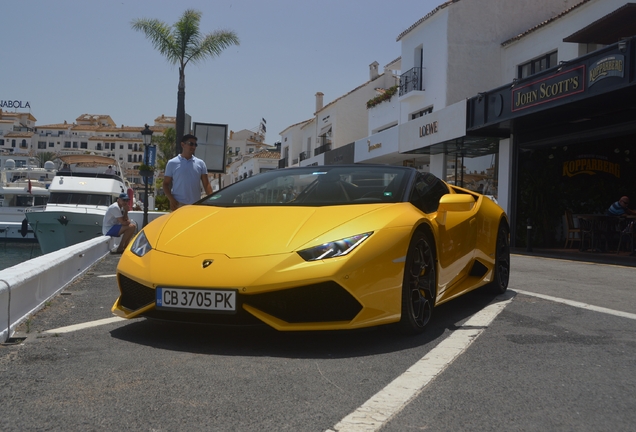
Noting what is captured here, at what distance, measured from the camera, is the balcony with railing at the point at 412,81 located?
2758cm

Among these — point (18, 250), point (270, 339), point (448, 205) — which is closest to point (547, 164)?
point (448, 205)

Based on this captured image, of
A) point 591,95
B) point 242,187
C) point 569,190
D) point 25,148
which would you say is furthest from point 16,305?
point 25,148

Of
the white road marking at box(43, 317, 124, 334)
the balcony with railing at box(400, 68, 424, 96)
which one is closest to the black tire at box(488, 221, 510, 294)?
the white road marking at box(43, 317, 124, 334)

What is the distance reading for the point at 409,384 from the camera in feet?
10.0

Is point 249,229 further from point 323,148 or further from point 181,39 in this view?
point 323,148

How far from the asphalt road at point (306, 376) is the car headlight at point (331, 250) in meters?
0.53

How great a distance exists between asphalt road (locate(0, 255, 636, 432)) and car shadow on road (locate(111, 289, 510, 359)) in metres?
0.01

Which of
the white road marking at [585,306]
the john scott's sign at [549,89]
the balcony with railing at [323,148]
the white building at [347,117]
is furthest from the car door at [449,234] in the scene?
the balcony with railing at [323,148]

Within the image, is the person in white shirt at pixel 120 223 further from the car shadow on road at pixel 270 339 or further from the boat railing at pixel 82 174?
the boat railing at pixel 82 174

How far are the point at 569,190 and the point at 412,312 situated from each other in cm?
1597

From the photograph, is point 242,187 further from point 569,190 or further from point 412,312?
point 569,190

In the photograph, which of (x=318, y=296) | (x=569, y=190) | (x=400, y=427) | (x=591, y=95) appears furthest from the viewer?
(x=569, y=190)

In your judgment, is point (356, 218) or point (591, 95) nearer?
point (356, 218)

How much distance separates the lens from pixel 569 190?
A: 61.2 ft
